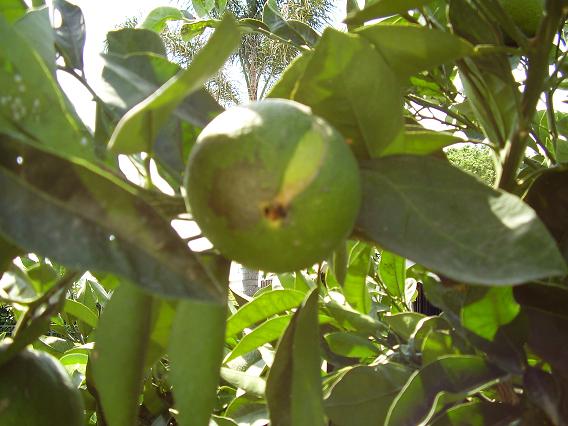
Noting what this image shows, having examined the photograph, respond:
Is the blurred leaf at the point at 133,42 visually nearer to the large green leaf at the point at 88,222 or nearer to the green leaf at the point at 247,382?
the large green leaf at the point at 88,222

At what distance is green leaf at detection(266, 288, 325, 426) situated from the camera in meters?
0.49

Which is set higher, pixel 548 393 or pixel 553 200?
pixel 553 200

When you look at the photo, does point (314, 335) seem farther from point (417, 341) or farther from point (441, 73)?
point (441, 73)

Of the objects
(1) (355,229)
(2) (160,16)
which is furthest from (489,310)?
(2) (160,16)

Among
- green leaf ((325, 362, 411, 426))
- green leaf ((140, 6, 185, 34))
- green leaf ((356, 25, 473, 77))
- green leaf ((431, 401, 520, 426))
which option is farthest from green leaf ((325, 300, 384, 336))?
green leaf ((140, 6, 185, 34))

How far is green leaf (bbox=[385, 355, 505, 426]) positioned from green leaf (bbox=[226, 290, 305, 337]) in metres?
0.25

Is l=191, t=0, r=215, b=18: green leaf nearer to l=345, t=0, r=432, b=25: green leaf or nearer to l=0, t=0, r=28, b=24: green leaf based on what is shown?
l=0, t=0, r=28, b=24: green leaf

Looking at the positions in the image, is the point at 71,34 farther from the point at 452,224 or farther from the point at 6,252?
the point at 452,224

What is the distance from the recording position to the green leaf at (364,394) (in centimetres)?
72

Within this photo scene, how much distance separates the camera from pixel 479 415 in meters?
0.67

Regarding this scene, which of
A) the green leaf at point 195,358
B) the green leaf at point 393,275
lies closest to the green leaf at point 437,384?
the green leaf at point 195,358

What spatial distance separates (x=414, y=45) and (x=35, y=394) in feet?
1.68

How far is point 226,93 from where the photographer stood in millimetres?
11867

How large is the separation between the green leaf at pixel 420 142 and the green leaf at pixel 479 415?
29cm
